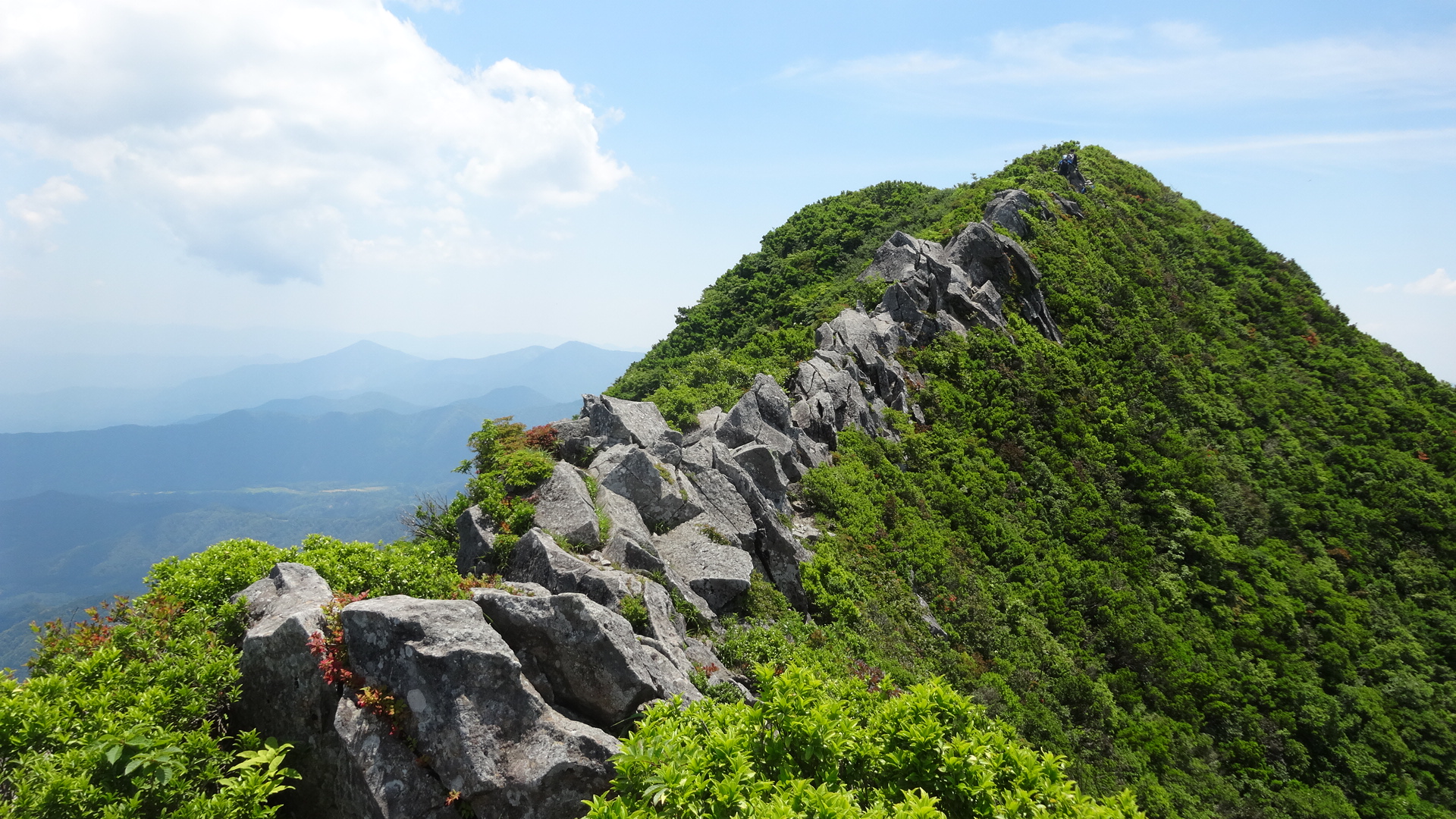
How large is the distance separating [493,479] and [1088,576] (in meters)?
23.5

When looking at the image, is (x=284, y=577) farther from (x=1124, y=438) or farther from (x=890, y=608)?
(x=1124, y=438)

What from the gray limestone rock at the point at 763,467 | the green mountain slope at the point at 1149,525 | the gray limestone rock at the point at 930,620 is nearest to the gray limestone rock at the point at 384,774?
the green mountain slope at the point at 1149,525

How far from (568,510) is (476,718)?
635 centimetres

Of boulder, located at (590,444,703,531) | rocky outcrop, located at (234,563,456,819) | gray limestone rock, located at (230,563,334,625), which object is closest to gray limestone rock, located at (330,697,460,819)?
rocky outcrop, located at (234,563,456,819)

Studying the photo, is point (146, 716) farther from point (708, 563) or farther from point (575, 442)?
point (575, 442)

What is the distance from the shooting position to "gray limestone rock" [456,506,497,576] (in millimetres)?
14234

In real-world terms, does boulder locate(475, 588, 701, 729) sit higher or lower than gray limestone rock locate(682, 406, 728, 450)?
lower

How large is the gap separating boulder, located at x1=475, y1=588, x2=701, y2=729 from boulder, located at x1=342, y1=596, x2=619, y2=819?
64cm

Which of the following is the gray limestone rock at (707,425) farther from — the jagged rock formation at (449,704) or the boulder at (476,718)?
the boulder at (476,718)

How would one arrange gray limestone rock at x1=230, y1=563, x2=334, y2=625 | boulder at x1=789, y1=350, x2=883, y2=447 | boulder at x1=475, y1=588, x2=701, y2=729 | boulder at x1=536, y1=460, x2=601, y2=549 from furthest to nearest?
boulder at x1=789, y1=350, x2=883, y2=447 < boulder at x1=536, y1=460, x2=601, y2=549 < gray limestone rock at x1=230, y1=563, x2=334, y2=625 < boulder at x1=475, y1=588, x2=701, y2=729

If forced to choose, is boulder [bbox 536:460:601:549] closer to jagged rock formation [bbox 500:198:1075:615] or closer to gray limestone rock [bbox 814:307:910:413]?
jagged rock formation [bbox 500:198:1075:615]

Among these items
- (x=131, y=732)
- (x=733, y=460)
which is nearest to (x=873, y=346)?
(x=733, y=460)

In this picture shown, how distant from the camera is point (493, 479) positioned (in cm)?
1619

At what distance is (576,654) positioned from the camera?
9992 mm
